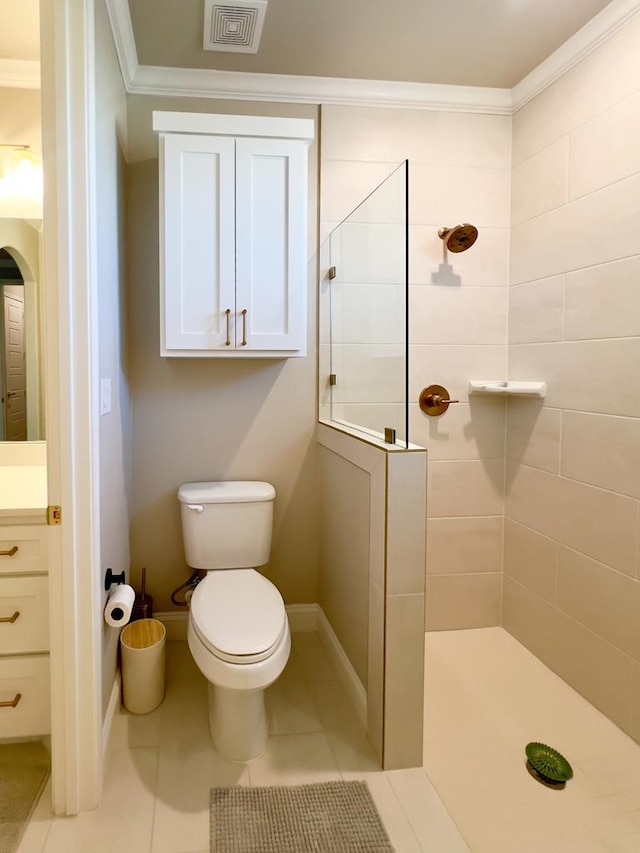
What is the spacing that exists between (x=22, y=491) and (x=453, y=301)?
77.6 inches

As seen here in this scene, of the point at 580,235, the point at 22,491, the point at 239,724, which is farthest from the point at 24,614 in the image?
the point at 580,235

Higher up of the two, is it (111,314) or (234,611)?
(111,314)

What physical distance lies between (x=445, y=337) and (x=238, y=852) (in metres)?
2.10

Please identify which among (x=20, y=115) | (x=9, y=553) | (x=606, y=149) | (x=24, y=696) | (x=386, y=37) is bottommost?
(x=24, y=696)

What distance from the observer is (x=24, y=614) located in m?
1.78

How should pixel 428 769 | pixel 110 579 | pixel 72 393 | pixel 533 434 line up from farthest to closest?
pixel 533 434 → pixel 110 579 → pixel 428 769 → pixel 72 393

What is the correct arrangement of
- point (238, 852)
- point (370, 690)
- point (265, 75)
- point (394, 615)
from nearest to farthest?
1. point (238, 852)
2. point (394, 615)
3. point (370, 690)
4. point (265, 75)

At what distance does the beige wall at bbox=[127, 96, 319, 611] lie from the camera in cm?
251

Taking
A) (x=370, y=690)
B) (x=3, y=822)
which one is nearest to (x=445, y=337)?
(x=370, y=690)

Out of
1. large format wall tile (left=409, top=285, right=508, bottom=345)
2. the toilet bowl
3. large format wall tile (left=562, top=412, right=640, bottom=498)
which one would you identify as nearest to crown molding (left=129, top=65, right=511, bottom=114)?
large format wall tile (left=409, top=285, right=508, bottom=345)

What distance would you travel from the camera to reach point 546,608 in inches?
96.3

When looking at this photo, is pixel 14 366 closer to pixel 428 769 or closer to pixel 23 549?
pixel 23 549

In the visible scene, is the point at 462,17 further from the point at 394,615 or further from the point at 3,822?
the point at 3,822

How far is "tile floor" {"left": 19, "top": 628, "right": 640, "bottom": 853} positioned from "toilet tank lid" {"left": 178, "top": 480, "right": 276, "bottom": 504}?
0.73 metres
